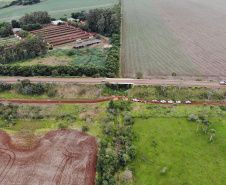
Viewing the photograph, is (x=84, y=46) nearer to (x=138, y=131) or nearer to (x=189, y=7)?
(x=138, y=131)

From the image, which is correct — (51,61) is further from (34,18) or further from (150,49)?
(34,18)

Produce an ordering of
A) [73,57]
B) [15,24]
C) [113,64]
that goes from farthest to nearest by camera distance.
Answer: [15,24] < [73,57] < [113,64]

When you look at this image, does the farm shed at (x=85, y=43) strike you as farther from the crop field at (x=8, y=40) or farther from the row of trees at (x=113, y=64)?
the crop field at (x=8, y=40)

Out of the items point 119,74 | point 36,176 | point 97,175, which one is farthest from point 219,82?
point 36,176

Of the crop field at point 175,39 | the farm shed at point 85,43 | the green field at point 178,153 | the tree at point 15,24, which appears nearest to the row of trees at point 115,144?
the green field at point 178,153

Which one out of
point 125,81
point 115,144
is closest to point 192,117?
point 115,144

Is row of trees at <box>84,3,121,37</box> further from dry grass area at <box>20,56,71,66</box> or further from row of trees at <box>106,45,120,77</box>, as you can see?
dry grass area at <box>20,56,71,66</box>
